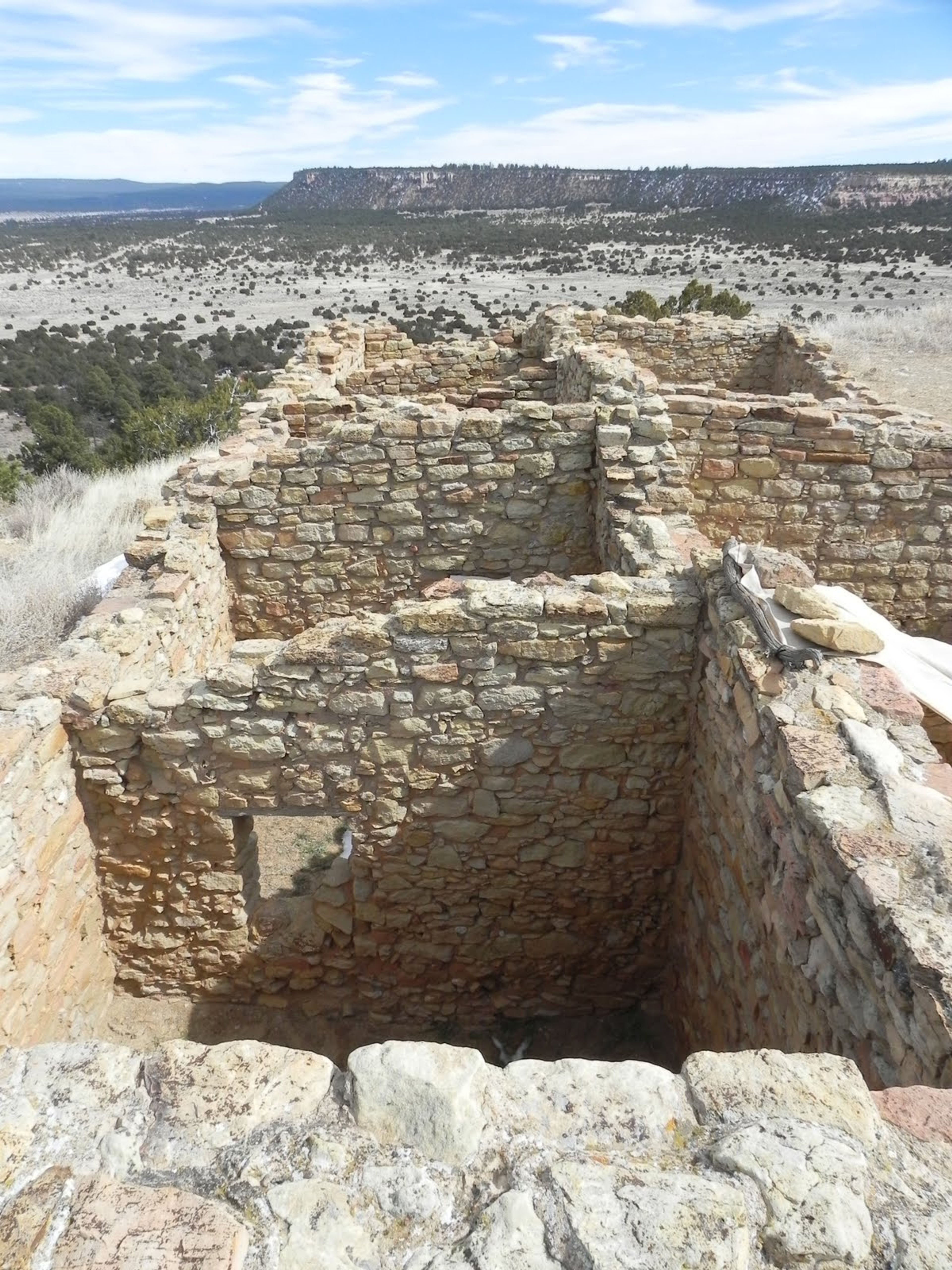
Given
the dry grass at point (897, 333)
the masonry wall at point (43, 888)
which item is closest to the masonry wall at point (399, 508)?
the masonry wall at point (43, 888)

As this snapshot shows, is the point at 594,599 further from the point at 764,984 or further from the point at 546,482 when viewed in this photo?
the point at 546,482

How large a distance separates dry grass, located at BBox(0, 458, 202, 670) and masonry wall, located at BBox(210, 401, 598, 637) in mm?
1721

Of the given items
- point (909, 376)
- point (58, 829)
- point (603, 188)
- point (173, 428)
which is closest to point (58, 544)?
point (58, 829)

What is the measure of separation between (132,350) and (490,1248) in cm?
3724

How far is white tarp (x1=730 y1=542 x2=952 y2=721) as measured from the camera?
3.57 metres

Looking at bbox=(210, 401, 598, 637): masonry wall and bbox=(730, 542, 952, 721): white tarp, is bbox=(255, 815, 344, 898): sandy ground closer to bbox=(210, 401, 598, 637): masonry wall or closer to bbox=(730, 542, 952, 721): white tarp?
bbox=(210, 401, 598, 637): masonry wall

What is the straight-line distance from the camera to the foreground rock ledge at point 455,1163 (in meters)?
1.73

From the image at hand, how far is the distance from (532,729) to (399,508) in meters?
3.12

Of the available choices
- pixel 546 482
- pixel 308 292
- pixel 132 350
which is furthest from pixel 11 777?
pixel 308 292

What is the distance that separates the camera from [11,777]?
374 centimetres

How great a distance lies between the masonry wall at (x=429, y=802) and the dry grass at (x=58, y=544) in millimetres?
3013

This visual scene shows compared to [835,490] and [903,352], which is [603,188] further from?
[835,490]

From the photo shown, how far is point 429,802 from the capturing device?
4516mm

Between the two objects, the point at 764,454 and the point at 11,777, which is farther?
the point at 764,454
